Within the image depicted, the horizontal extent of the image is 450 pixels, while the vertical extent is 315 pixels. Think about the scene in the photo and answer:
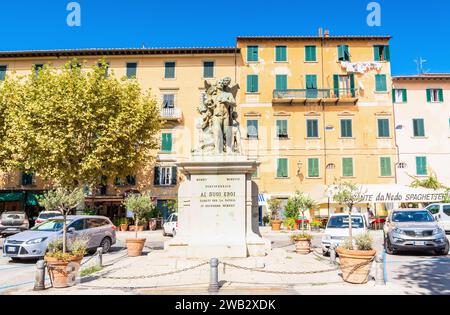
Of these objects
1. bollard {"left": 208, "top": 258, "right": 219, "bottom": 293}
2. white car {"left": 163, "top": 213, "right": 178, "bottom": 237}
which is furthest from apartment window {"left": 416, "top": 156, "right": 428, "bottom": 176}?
bollard {"left": 208, "top": 258, "right": 219, "bottom": 293}

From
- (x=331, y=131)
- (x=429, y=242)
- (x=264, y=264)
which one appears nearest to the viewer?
(x=264, y=264)

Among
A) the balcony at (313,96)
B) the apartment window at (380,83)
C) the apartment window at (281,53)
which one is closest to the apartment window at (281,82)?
the balcony at (313,96)

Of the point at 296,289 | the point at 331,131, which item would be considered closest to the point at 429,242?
the point at 296,289

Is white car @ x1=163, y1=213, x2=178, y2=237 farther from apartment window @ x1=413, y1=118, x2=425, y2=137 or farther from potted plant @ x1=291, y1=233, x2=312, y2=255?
apartment window @ x1=413, y1=118, x2=425, y2=137

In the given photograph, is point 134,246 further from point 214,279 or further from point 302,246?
point 214,279

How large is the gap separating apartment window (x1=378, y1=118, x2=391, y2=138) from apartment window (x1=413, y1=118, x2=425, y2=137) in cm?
242

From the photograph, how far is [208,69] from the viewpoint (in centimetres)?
3381

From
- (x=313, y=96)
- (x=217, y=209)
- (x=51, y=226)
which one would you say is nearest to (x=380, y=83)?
(x=313, y=96)

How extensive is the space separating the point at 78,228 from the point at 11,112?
52.2 feet

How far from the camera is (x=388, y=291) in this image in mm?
7207

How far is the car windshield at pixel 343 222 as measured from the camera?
13914 millimetres

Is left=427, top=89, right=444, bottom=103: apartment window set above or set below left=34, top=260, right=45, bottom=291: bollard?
above

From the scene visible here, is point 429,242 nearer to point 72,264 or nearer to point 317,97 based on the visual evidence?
point 72,264

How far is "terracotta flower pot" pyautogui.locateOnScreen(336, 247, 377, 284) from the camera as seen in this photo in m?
7.78
